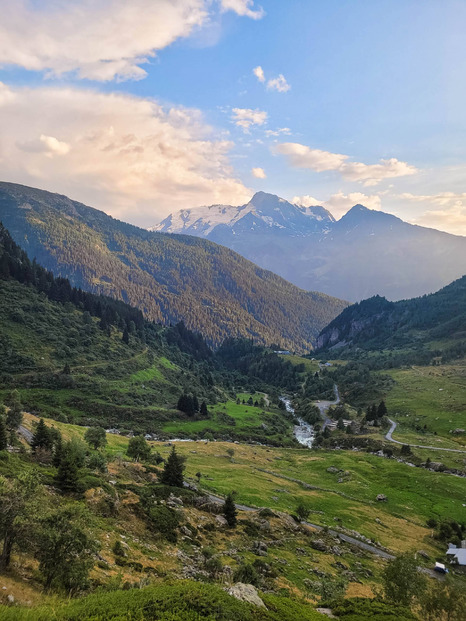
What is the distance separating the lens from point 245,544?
4241cm

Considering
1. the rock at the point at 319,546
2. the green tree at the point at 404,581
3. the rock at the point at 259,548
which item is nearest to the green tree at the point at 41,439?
the rock at the point at 259,548

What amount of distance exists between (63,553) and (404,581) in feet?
97.8

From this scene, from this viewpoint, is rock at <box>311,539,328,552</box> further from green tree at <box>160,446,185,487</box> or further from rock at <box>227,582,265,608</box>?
rock at <box>227,582,265,608</box>

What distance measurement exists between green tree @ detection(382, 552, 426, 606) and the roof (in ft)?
112

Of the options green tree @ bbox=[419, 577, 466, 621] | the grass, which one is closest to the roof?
green tree @ bbox=[419, 577, 466, 621]

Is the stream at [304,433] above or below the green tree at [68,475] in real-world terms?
below

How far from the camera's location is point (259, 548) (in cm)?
4184

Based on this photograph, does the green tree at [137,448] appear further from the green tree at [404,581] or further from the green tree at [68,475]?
the green tree at [404,581]

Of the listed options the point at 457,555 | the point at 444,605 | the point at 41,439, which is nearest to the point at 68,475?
the point at 41,439

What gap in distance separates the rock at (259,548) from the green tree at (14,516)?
29199mm

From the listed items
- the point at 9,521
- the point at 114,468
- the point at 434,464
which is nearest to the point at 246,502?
the point at 114,468

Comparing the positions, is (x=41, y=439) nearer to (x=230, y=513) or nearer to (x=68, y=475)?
(x=68, y=475)

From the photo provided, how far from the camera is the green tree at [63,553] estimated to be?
20.0 m

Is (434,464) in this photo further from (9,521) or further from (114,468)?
(9,521)
